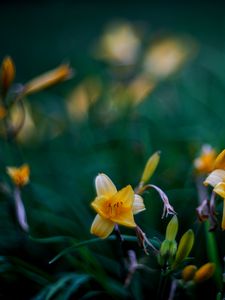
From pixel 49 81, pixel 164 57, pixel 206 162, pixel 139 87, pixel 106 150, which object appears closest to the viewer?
pixel 206 162

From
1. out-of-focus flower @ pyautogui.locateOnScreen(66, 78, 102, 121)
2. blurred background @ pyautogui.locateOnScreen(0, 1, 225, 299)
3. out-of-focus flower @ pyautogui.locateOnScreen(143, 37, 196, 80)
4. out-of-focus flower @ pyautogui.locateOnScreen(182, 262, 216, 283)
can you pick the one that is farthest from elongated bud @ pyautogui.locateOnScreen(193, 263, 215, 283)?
out-of-focus flower @ pyautogui.locateOnScreen(143, 37, 196, 80)

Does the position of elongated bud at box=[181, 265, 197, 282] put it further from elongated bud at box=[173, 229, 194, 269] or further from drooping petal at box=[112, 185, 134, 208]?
drooping petal at box=[112, 185, 134, 208]

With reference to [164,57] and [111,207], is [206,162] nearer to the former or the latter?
[111,207]

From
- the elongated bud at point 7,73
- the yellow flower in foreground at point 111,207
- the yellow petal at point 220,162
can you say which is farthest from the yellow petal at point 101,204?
the elongated bud at point 7,73

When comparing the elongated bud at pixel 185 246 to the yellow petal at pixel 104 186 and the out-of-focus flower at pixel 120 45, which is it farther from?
the out-of-focus flower at pixel 120 45

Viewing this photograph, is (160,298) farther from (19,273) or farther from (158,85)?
(158,85)

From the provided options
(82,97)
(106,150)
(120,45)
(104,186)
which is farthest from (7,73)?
(120,45)
